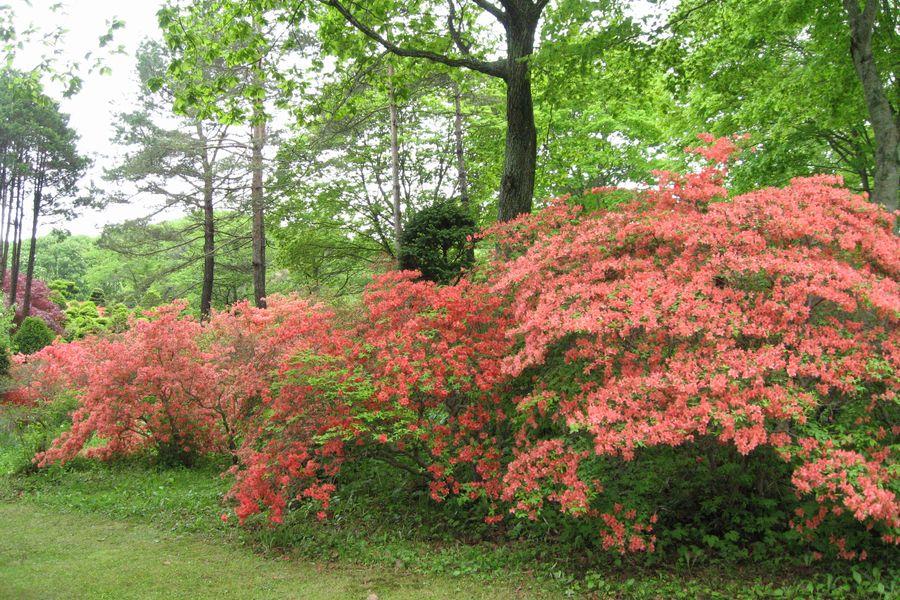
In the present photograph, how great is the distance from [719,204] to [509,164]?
380 cm

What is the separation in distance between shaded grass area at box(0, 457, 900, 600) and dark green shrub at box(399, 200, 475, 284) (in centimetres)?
531

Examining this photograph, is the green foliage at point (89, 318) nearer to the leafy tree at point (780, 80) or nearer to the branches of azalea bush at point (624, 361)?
the branches of azalea bush at point (624, 361)

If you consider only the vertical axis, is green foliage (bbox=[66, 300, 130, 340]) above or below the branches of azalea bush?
above

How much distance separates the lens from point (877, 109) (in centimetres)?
593

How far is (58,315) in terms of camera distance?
25969 mm

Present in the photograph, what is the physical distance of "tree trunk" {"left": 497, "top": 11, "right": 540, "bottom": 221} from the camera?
770 cm

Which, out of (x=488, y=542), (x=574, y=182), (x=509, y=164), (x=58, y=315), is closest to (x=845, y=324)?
(x=488, y=542)

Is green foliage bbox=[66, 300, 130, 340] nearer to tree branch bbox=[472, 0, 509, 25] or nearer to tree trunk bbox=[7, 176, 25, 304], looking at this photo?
tree trunk bbox=[7, 176, 25, 304]

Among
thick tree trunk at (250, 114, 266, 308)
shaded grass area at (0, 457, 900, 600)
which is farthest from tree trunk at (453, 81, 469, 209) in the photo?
shaded grass area at (0, 457, 900, 600)

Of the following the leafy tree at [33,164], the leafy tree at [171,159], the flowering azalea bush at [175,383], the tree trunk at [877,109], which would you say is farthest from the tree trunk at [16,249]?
the tree trunk at [877,109]

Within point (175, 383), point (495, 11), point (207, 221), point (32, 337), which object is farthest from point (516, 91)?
point (32, 337)

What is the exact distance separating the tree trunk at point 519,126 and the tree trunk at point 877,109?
350 cm

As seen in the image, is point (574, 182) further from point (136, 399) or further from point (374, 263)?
point (136, 399)

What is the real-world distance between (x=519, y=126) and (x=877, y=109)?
12.7ft
